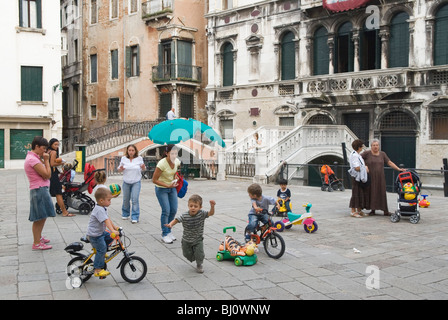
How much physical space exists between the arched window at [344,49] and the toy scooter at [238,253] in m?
18.3

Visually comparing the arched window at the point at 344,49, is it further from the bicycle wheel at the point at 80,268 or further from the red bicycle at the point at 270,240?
the bicycle wheel at the point at 80,268

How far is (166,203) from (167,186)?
0.31 metres

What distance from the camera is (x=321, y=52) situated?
2434cm

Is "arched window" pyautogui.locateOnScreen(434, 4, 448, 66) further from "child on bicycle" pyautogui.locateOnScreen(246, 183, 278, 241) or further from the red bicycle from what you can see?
the red bicycle

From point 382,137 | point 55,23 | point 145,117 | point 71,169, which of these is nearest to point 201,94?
point 145,117

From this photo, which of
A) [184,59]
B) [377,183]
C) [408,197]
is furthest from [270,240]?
[184,59]

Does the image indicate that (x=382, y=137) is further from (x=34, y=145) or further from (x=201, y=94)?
(x=34, y=145)

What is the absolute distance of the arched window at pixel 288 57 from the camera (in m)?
25.3

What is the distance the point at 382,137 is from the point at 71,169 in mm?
15342

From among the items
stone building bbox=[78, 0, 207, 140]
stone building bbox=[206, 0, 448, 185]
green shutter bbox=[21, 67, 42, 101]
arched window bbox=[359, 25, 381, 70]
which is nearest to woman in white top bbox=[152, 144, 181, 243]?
stone building bbox=[206, 0, 448, 185]

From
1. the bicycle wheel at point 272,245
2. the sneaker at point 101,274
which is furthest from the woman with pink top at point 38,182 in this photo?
the bicycle wheel at point 272,245

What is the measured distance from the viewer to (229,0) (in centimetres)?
2850

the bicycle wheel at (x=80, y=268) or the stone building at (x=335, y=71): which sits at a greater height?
the stone building at (x=335, y=71)

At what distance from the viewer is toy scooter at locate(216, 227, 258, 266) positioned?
22.7 feet
